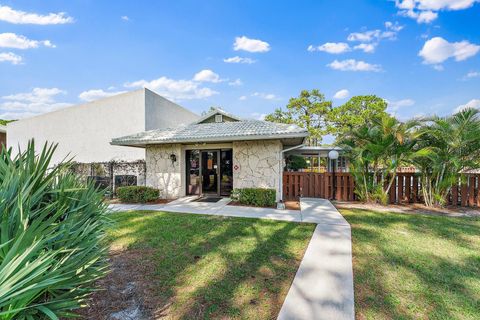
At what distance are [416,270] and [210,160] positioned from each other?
8.41m

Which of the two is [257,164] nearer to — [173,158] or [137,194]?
[173,158]

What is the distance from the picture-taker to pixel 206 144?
10.4 meters

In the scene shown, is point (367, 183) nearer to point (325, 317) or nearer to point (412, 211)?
point (412, 211)

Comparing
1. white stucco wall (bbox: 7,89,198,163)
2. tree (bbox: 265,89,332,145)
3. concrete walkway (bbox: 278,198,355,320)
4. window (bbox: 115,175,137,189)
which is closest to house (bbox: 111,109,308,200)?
window (bbox: 115,175,137,189)

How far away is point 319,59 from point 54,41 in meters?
15.2

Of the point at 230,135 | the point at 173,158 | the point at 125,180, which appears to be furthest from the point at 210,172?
the point at 125,180

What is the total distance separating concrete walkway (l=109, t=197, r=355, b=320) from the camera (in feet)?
8.39

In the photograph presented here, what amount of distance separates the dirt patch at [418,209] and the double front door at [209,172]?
16.2ft

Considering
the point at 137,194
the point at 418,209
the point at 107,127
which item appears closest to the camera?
the point at 418,209

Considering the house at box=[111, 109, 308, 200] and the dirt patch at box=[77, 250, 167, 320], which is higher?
the house at box=[111, 109, 308, 200]

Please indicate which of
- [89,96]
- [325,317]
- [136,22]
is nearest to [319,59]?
[136,22]

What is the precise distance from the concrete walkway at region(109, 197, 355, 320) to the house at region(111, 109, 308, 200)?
2.62 metres

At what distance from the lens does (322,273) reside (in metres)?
3.42

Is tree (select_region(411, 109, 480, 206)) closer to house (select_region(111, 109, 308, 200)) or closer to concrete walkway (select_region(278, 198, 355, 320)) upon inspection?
house (select_region(111, 109, 308, 200))
